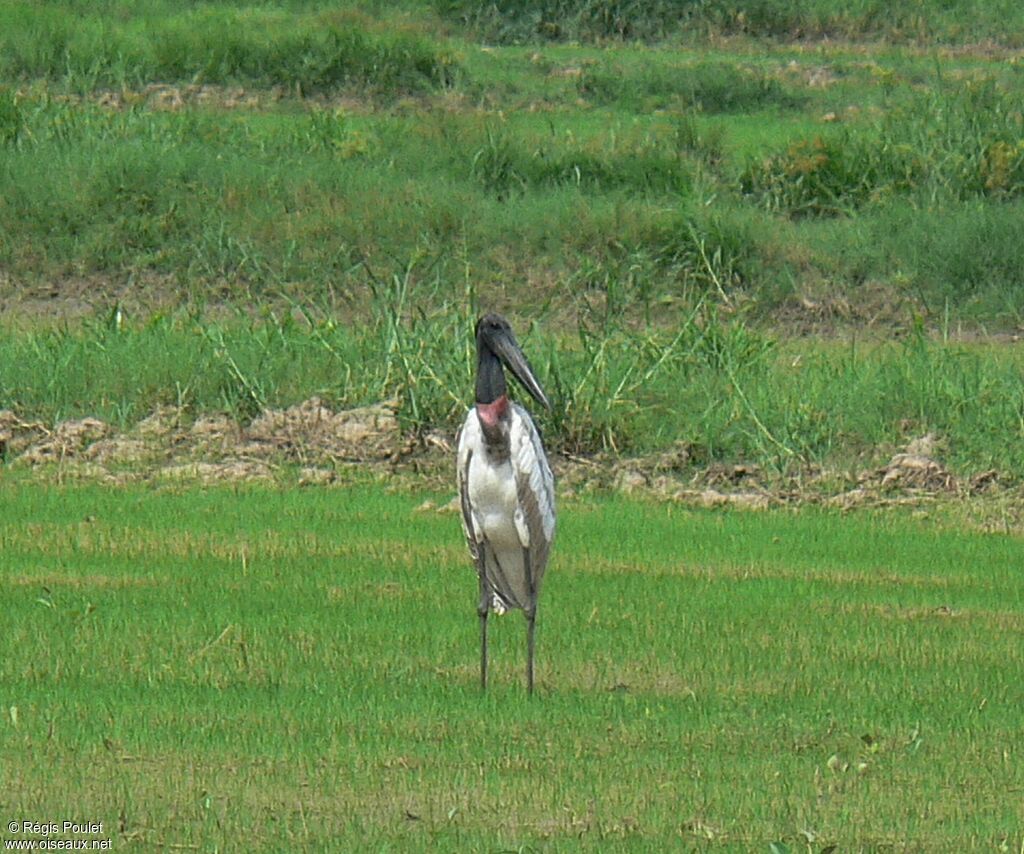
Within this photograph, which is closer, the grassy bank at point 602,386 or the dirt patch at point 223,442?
the dirt patch at point 223,442

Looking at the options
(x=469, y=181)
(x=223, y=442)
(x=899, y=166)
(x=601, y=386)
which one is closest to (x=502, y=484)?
(x=601, y=386)

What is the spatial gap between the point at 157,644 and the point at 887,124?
40.1ft

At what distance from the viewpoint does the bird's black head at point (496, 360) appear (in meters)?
6.95

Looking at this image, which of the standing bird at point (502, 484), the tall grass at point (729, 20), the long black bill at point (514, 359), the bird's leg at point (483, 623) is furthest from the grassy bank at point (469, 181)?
the bird's leg at point (483, 623)

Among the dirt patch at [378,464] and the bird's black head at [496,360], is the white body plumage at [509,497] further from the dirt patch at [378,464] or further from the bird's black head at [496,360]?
the dirt patch at [378,464]

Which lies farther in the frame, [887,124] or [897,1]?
[897,1]

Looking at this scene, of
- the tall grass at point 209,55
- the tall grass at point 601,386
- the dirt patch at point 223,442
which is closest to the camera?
the dirt patch at point 223,442

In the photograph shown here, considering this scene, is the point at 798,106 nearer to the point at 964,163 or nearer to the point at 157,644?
the point at 964,163

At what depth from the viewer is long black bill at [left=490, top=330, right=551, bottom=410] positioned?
23.4ft

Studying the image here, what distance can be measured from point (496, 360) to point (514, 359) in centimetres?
12

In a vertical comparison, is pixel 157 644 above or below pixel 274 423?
above

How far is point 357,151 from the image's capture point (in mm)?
17859

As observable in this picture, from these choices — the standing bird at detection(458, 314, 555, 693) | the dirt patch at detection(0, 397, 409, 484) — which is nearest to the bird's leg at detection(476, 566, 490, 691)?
the standing bird at detection(458, 314, 555, 693)

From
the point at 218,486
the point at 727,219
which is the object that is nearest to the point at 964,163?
→ the point at 727,219
